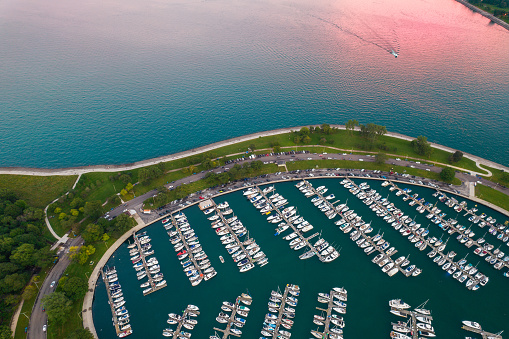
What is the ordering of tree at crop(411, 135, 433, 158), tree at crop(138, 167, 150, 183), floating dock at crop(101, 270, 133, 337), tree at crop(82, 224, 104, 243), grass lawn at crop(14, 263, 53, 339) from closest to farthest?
1. grass lawn at crop(14, 263, 53, 339)
2. floating dock at crop(101, 270, 133, 337)
3. tree at crop(82, 224, 104, 243)
4. tree at crop(138, 167, 150, 183)
5. tree at crop(411, 135, 433, 158)

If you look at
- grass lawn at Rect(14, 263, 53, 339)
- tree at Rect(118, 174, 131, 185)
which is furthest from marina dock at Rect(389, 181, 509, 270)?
grass lawn at Rect(14, 263, 53, 339)

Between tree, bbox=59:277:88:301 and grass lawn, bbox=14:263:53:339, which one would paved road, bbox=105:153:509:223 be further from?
grass lawn, bbox=14:263:53:339

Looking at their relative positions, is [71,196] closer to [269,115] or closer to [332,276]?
[332,276]

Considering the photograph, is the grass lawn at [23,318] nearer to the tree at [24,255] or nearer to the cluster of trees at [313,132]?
the tree at [24,255]

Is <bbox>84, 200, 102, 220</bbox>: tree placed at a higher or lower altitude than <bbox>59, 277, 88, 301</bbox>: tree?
higher

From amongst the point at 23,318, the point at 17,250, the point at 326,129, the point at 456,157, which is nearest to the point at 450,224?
the point at 456,157

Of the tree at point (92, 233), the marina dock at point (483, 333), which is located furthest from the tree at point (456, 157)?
the tree at point (92, 233)

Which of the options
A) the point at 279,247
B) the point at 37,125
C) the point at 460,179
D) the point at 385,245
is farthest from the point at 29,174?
the point at 460,179
